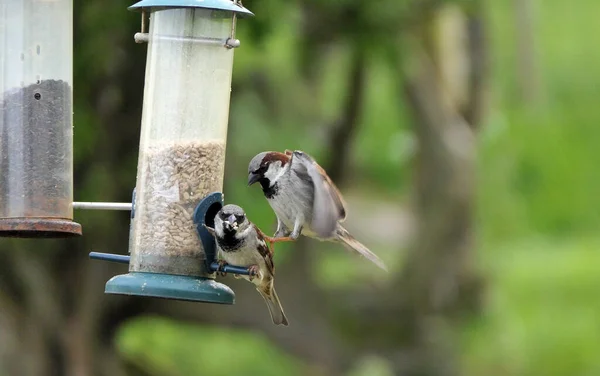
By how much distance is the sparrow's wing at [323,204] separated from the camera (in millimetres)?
5352

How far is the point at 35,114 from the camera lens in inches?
218

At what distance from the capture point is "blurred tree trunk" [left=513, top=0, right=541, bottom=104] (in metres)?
12.0

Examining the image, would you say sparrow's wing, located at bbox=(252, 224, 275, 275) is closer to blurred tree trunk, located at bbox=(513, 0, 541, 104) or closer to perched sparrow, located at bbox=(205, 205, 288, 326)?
perched sparrow, located at bbox=(205, 205, 288, 326)

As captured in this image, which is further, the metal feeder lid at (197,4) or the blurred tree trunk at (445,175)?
the blurred tree trunk at (445,175)

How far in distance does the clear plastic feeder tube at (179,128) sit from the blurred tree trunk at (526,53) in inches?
270

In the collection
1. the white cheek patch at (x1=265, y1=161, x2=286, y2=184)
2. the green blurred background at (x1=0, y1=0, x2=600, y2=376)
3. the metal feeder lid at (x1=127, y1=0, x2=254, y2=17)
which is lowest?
the green blurred background at (x1=0, y1=0, x2=600, y2=376)

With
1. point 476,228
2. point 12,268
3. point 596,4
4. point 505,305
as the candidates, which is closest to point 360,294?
point 476,228

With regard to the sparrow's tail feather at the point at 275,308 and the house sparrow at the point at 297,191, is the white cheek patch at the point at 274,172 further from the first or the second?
the sparrow's tail feather at the point at 275,308

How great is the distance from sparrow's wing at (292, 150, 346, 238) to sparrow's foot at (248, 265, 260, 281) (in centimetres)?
31

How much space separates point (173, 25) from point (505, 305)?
7942mm

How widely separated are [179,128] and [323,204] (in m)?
0.73

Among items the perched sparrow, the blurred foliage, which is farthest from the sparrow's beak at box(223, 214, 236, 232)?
the blurred foliage

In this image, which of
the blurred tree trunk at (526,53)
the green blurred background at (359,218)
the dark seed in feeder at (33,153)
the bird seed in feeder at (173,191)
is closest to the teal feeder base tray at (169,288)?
the bird seed in feeder at (173,191)

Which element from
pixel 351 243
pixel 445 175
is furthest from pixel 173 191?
pixel 445 175
